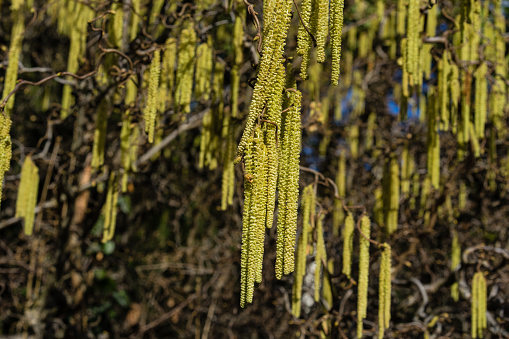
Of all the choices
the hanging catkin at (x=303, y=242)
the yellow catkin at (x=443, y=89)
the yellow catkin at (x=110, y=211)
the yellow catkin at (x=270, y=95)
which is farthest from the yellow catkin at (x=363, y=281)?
the yellow catkin at (x=110, y=211)

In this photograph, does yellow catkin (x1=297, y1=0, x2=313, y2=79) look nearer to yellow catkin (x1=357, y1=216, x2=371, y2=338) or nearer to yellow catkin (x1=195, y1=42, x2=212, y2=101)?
yellow catkin (x1=357, y1=216, x2=371, y2=338)

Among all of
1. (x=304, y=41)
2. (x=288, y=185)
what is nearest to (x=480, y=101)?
(x=304, y=41)

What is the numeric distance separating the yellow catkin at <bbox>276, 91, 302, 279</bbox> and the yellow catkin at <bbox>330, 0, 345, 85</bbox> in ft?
0.50

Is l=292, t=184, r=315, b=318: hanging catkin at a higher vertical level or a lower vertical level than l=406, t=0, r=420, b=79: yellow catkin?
lower

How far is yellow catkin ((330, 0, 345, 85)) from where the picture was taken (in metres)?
1.89

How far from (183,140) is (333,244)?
2.96 m

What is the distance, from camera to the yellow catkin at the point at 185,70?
11.3ft

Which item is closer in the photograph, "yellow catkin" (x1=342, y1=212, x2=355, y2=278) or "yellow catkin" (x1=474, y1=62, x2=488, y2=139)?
"yellow catkin" (x1=342, y1=212, x2=355, y2=278)

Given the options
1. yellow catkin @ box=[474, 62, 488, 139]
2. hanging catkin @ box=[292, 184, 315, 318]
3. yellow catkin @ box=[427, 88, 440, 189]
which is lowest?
hanging catkin @ box=[292, 184, 315, 318]

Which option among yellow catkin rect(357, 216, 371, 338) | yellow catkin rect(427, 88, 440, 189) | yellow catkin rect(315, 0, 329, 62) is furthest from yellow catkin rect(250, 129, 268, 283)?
yellow catkin rect(427, 88, 440, 189)

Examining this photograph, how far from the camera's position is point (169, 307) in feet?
26.3

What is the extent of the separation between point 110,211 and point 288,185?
2.54 metres

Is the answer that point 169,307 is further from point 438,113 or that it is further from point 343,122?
point 438,113

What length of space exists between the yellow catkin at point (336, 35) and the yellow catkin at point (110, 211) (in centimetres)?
253
